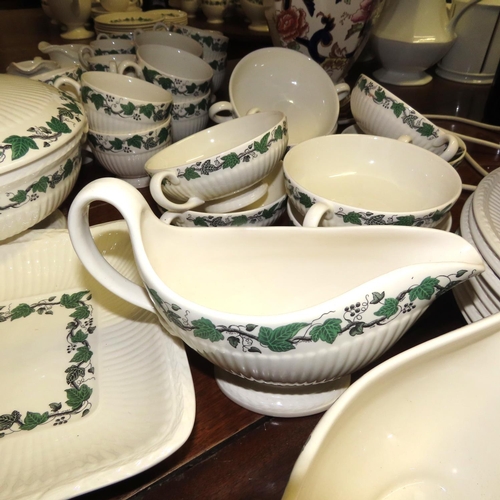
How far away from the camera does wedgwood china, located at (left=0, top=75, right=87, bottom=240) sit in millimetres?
356

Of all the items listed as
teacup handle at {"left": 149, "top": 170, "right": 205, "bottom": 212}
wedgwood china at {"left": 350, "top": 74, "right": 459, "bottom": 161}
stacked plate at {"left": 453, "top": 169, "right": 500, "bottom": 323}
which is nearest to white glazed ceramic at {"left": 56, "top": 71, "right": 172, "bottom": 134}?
teacup handle at {"left": 149, "top": 170, "right": 205, "bottom": 212}

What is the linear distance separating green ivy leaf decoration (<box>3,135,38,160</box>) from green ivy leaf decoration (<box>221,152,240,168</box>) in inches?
6.4

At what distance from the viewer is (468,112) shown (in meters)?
0.81

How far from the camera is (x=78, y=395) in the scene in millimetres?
333

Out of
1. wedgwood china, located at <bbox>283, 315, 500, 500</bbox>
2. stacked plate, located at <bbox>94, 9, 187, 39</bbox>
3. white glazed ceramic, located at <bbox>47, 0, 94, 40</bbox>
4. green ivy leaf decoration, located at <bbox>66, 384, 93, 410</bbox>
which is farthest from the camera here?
white glazed ceramic, located at <bbox>47, 0, 94, 40</bbox>

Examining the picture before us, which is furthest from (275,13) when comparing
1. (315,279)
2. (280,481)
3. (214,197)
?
(280,481)

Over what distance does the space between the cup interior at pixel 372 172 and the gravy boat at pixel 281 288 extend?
5.4 inches

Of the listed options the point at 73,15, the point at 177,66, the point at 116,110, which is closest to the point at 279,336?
the point at 116,110

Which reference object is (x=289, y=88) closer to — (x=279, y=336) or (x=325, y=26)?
(x=325, y=26)

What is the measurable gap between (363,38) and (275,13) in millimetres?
149

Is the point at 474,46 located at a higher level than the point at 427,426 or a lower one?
higher

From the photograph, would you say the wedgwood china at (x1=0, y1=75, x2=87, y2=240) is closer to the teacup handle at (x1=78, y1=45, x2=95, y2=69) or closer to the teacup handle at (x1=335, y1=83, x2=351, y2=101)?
the teacup handle at (x1=78, y1=45, x2=95, y2=69)

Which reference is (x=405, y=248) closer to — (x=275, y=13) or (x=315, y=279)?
(x=315, y=279)

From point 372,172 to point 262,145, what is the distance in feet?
0.58
